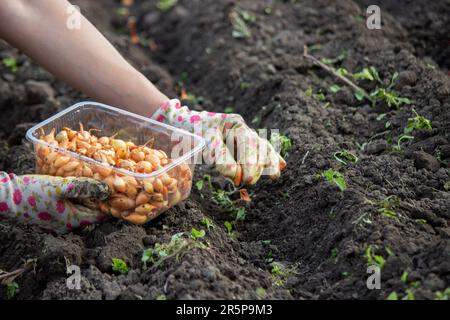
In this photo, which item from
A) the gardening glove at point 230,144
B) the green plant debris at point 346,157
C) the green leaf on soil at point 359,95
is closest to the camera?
the gardening glove at point 230,144

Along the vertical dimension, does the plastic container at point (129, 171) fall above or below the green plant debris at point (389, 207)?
above

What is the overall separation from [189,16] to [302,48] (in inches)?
39.6

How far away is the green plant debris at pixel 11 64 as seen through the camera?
13.5ft

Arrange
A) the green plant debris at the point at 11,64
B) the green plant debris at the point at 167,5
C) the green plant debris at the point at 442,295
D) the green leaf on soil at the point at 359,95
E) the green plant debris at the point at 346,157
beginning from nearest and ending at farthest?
the green plant debris at the point at 442,295 < the green plant debris at the point at 346,157 < the green leaf on soil at the point at 359,95 < the green plant debris at the point at 11,64 < the green plant debris at the point at 167,5

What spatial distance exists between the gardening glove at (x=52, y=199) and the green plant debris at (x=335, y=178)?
2.63 feet

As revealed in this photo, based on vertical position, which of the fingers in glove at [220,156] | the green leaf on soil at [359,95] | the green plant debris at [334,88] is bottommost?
the green leaf on soil at [359,95]

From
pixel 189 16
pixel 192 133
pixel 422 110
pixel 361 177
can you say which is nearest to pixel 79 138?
pixel 192 133

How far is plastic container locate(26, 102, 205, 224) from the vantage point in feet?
8.04

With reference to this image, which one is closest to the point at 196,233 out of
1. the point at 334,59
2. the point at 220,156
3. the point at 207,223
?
the point at 207,223

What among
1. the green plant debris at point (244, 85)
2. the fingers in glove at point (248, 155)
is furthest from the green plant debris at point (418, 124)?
the green plant debris at point (244, 85)

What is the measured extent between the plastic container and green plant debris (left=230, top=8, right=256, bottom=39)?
4.87 feet

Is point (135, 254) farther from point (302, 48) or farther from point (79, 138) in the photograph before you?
point (302, 48)

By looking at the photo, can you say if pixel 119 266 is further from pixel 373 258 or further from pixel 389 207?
pixel 389 207

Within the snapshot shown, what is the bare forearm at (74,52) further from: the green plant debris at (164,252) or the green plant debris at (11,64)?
the green plant debris at (11,64)
